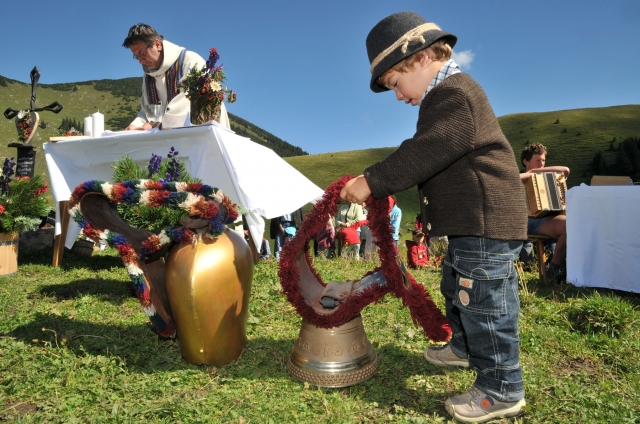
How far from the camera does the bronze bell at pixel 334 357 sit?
88.7 inches

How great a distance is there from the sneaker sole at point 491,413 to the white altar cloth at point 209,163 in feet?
7.03

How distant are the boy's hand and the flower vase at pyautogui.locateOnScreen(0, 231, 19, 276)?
15.1 ft

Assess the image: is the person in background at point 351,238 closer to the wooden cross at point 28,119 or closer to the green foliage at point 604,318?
the green foliage at point 604,318

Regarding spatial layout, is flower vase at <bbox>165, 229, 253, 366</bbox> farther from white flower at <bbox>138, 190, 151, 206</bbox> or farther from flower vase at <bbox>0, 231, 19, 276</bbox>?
flower vase at <bbox>0, 231, 19, 276</bbox>

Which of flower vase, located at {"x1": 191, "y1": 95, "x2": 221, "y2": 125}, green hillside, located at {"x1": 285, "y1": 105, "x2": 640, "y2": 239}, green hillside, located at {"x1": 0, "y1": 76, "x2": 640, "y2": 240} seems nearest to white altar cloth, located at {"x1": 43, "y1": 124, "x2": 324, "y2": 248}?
flower vase, located at {"x1": 191, "y1": 95, "x2": 221, "y2": 125}

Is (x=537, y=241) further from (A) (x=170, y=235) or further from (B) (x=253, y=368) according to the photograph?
(A) (x=170, y=235)

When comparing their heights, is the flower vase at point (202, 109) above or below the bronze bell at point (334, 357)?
above

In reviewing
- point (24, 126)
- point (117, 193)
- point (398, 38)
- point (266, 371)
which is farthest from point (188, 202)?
point (24, 126)

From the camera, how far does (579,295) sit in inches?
171

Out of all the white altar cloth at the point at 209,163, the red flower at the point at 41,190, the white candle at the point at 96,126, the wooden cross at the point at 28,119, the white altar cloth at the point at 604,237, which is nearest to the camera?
the white altar cloth at the point at 209,163

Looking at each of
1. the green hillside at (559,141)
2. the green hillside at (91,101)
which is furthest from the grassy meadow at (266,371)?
the green hillside at (91,101)

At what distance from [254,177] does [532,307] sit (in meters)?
2.72

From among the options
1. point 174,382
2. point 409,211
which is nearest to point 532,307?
point 174,382

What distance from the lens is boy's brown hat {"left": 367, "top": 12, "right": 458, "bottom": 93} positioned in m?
1.88
